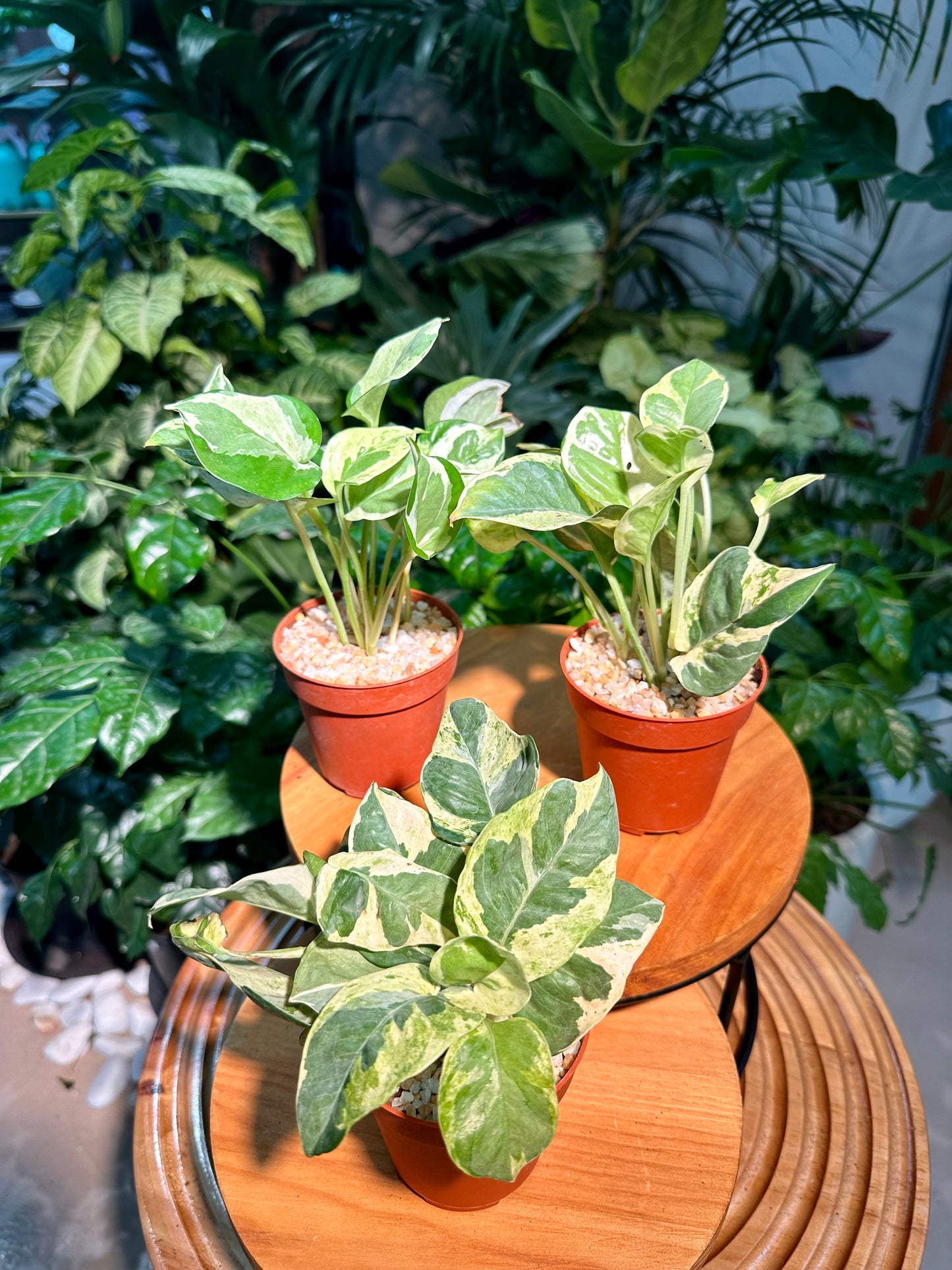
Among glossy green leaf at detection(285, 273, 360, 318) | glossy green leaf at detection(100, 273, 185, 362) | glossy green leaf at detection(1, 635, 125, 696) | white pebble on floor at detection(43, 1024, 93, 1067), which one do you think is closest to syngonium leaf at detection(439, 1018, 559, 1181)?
glossy green leaf at detection(1, 635, 125, 696)

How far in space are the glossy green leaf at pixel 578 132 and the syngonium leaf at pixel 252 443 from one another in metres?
0.94

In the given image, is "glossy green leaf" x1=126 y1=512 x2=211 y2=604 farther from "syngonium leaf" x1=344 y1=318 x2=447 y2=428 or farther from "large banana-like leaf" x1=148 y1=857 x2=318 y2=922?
"large banana-like leaf" x1=148 y1=857 x2=318 y2=922

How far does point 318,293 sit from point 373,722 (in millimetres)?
896

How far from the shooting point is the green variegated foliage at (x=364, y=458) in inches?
22.5

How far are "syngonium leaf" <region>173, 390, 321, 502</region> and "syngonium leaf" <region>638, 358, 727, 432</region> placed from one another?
0.87 ft

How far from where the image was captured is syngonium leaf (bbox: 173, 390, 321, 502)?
1.83 feet

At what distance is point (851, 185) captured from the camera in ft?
4.64

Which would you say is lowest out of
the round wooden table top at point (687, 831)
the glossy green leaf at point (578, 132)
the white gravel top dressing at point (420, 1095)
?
the white gravel top dressing at point (420, 1095)

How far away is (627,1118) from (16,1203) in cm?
108

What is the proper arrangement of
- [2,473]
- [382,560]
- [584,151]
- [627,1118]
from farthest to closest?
[584,151] < [382,560] < [2,473] < [627,1118]

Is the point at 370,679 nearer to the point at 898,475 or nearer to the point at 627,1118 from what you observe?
the point at 627,1118

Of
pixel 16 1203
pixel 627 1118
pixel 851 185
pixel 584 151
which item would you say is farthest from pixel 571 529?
pixel 16 1203

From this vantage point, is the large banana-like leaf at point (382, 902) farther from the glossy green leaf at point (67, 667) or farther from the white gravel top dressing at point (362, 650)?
the glossy green leaf at point (67, 667)

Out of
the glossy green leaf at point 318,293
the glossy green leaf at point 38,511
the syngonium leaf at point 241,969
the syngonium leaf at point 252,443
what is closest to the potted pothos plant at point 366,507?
the syngonium leaf at point 252,443
